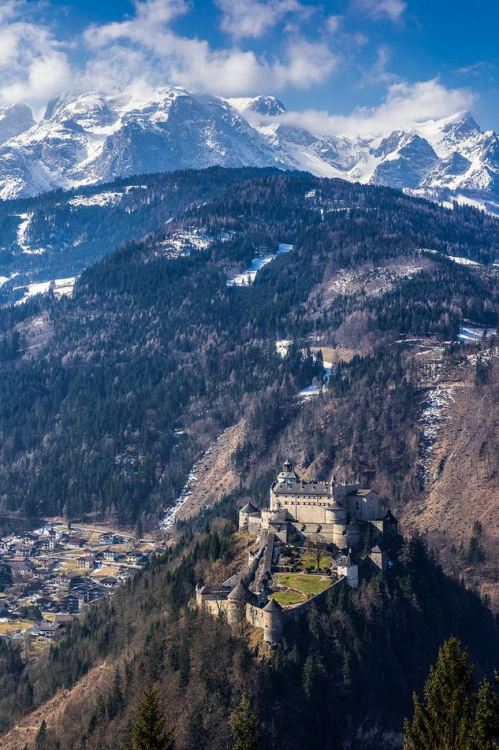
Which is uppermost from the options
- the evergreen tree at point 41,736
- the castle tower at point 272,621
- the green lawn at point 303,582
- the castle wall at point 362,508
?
the castle wall at point 362,508

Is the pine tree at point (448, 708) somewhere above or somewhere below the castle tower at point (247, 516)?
below

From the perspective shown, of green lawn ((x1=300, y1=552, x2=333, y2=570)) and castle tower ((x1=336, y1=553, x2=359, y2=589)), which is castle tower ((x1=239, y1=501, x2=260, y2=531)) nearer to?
green lawn ((x1=300, y1=552, x2=333, y2=570))

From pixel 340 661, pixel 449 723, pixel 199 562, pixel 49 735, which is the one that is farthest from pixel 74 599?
pixel 449 723

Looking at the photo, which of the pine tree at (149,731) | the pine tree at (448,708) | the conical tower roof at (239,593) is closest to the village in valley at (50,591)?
the conical tower roof at (239,593)

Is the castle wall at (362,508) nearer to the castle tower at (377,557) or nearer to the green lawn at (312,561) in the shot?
the castle tower at (377,557)

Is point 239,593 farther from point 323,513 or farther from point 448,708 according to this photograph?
point 448,708

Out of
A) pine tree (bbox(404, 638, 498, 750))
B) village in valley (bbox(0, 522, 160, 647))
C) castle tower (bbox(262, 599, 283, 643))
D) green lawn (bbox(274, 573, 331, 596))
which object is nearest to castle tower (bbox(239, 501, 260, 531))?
green lawn (bbox(274, 573, 331, 596))

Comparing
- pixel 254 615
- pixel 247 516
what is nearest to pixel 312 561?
pixel 254 615
